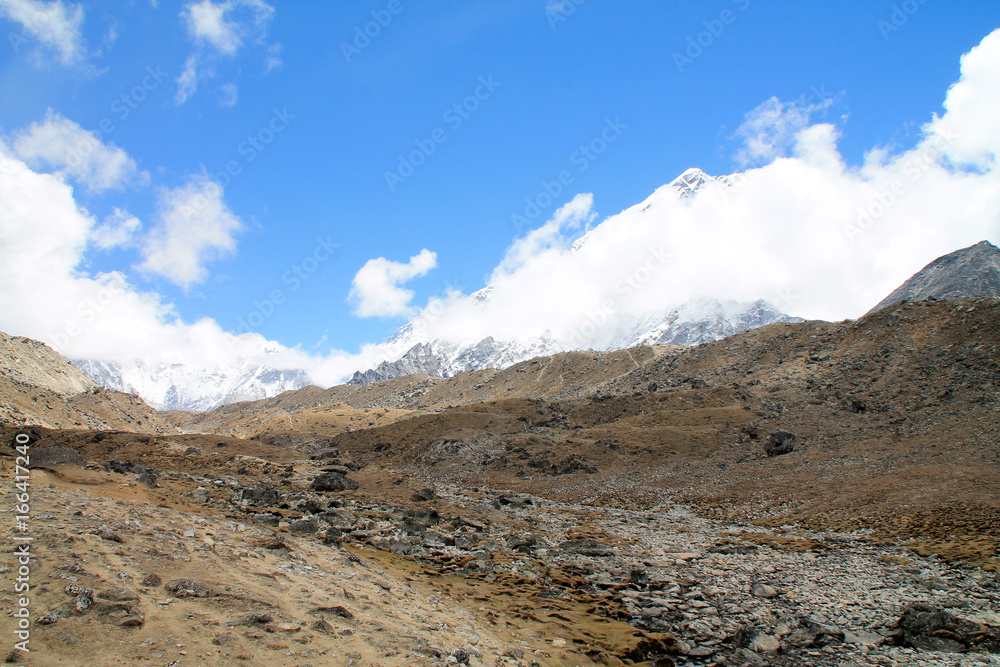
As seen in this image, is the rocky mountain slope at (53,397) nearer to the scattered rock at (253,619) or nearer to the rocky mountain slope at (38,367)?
the rocky mountain slope at (38,367)

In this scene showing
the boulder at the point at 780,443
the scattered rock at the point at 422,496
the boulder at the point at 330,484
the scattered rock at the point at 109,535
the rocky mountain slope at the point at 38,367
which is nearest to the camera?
the scattered rock at the point at 109,535

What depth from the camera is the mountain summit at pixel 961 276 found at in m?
133

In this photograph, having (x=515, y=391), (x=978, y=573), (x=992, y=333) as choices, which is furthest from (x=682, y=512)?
(x=515, y=391)

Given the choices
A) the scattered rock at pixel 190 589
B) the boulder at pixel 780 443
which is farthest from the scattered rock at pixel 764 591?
the boulder at pixel 780 443

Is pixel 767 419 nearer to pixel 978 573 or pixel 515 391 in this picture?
pixel 978 573

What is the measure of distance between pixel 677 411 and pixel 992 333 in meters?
34.9

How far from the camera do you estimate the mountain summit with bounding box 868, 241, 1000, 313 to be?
133m

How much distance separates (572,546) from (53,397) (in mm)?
72378

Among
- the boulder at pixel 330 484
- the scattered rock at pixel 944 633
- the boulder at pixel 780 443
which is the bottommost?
the scattered rock at pixel 944 633

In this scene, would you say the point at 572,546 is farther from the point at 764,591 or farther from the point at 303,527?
the point at 303,527

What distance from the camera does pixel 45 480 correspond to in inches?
739

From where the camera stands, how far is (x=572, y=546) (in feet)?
74.6

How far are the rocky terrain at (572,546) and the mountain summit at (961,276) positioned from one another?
102120mm

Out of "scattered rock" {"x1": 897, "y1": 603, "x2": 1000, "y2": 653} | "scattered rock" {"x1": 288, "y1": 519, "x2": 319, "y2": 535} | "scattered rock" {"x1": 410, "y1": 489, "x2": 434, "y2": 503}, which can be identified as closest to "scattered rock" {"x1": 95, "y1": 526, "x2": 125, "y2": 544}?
"scattered rock" {"x1": 288, "y1": 519, "x2": 319, "y2": 535}
